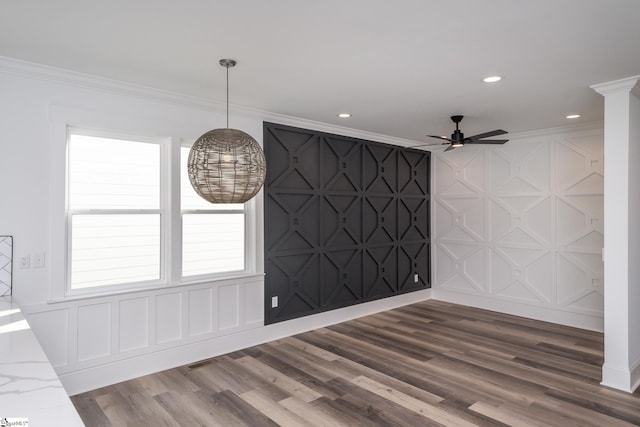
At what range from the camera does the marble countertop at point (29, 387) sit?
1.26 metres

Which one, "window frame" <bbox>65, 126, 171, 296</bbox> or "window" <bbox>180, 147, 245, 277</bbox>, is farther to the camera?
"window" <bbox>180, 147, 245, 277</bbox>

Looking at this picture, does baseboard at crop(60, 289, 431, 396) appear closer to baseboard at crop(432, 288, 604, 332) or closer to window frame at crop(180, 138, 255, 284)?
window frame at crop(180, 138, 255, 284)

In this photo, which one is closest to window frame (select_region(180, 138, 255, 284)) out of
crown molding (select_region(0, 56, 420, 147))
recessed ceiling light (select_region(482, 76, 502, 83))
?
crown molding (select_region(0, 56, 420, 147))

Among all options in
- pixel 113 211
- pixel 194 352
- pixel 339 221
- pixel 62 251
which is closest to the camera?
pixel 62 251

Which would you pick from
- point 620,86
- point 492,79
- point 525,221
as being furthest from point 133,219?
point 525,221

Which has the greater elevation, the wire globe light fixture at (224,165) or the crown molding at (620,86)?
the crown molding at (620,86)

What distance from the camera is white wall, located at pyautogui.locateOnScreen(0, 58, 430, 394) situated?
312 centimetres

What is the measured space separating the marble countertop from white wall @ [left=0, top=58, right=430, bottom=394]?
4.04ft

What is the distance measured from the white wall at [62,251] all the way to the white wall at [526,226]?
3831mm

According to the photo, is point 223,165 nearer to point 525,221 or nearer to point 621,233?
point 621,233

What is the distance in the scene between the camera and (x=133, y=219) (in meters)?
3.77

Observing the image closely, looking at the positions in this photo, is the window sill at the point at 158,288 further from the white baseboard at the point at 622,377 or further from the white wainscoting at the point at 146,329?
the white baseboard at the point at 622,377

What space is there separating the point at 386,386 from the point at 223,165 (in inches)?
91.4

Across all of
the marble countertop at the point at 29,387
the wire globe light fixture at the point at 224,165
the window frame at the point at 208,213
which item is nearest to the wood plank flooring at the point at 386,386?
the window frame at the point at 208,213
